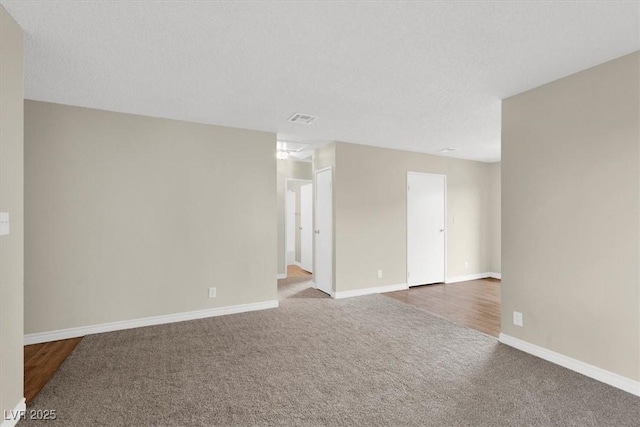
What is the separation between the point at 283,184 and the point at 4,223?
498cm

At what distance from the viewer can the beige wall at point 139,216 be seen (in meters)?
3.20

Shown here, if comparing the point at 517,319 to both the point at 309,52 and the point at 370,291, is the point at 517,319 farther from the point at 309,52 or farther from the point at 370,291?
the point at 309,52

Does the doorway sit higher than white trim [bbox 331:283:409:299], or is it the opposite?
the doorway

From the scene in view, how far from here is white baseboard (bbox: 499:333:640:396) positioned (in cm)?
225

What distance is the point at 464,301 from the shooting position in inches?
186

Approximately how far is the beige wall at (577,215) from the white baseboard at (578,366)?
0.04m

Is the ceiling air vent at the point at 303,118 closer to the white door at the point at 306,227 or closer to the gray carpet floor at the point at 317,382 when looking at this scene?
the gray carpet floor at the point at 317,382

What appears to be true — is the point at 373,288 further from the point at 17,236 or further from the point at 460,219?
the point at 17,236

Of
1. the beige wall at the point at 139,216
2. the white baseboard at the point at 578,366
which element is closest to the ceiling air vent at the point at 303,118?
the beige wall at the point at 139,216

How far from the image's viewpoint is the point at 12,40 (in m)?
1.91

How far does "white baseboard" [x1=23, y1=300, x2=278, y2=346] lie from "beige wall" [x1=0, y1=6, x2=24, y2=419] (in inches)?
55.7

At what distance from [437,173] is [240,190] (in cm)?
377

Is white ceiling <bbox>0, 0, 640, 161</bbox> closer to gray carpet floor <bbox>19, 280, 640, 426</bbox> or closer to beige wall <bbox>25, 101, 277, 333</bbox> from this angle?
beige wall <bbox>25, 101, 277, 333</bbox>

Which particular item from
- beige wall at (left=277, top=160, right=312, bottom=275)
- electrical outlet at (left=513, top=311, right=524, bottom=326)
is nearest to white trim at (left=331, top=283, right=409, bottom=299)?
beige wall at (left=277, top=160, right=312, bottom=275)
